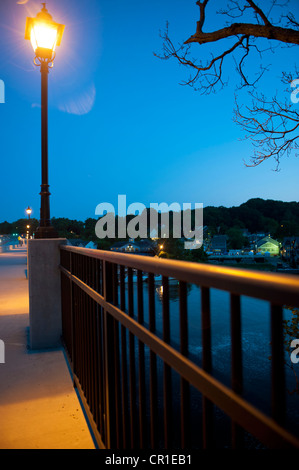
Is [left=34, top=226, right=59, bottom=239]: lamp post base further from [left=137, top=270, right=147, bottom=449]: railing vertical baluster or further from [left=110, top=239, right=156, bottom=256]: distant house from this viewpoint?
[left=110, top=239, right=156, bottom=256]: distant house

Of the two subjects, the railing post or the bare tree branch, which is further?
the bare tree branch

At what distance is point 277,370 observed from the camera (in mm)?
699

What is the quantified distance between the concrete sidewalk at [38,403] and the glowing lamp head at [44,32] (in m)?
3.93

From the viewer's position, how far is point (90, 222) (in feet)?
454

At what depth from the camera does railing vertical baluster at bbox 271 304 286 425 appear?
697mm

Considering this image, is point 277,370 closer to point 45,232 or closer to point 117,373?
point 117,373

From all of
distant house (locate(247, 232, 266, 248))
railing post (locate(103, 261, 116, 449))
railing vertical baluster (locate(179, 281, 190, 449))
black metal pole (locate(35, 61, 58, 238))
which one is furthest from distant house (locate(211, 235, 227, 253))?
railing vertical baluster (locate(179, 281, 190, 449))

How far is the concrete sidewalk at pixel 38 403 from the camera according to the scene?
243 centimetres

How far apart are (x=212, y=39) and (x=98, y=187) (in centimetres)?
14999

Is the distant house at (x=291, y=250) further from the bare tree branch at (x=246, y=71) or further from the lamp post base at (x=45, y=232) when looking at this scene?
the lamp post base at (x=45, y=232)

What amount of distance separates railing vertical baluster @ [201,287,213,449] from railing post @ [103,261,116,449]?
3.45ft

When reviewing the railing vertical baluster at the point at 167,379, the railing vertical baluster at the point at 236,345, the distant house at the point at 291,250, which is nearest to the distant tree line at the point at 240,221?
the distant house at the point at 291,250

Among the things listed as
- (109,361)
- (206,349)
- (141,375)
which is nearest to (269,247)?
(109,361)
